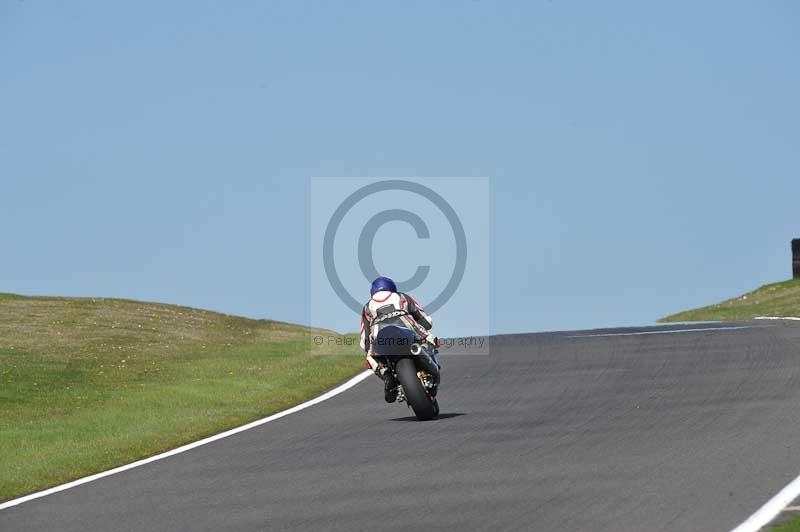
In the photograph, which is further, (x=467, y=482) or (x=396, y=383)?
(x=396, y=383)

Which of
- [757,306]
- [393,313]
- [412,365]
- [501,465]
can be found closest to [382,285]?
[393,313]

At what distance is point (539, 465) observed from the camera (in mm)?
12930

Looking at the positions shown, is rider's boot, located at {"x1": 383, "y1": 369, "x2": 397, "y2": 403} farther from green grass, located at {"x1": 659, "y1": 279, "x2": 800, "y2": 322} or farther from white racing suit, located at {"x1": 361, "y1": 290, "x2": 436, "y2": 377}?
green grass, located at {"x1": 659, "y1": 279, "x2": 800, "y2": 322}

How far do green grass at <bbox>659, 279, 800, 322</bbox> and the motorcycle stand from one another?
2006 cm

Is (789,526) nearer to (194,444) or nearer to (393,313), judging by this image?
(393,313)

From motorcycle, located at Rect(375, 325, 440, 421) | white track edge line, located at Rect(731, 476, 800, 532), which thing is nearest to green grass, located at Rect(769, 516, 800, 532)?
white track edge line, located at Rect(731, 476, 800, 532)

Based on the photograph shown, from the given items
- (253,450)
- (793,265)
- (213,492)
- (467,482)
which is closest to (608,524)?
(467,482)

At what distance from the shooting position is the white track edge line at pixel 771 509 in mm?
9531

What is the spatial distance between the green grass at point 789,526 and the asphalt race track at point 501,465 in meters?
0.33

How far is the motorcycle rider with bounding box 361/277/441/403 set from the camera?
57.0 ft

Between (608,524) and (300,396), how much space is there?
39.3ft

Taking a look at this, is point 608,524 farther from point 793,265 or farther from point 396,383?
point 793,265

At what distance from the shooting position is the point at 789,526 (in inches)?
373

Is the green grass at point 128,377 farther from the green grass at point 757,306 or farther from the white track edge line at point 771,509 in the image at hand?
the green grass at point 757,306
